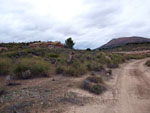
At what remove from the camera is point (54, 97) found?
266 inches

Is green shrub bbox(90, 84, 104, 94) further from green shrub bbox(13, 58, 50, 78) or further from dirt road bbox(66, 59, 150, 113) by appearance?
green shrub bbox(13, 58, 50, 78)

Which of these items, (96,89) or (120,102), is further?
(96,89)

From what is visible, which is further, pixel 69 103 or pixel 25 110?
pixel 69 103

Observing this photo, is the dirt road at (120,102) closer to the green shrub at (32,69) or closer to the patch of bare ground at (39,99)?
the patch of bare ground at (39,99)

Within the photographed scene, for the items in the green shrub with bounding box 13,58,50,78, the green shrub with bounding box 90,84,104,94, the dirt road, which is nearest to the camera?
the dirt road

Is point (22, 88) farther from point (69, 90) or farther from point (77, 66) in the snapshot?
point (77, 66)

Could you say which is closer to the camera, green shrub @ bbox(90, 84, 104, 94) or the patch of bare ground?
the patch of bare ground

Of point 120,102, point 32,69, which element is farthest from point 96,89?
point 32,69

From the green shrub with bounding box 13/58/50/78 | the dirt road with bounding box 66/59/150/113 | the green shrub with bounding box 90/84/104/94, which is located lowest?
the dirt road with bounding box 66/59/150/113

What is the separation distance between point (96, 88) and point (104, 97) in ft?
2.75

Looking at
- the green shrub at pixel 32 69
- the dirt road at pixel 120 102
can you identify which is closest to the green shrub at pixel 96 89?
the dirt road at pixel 120 102

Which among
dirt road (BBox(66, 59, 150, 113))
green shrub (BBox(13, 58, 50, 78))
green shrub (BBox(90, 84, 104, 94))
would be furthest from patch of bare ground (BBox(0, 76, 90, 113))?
green shrub (BBox(13, 58, 50, 78))

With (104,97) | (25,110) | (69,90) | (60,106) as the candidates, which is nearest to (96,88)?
(104,97)

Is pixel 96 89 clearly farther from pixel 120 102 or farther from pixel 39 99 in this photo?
pixel 39 99
